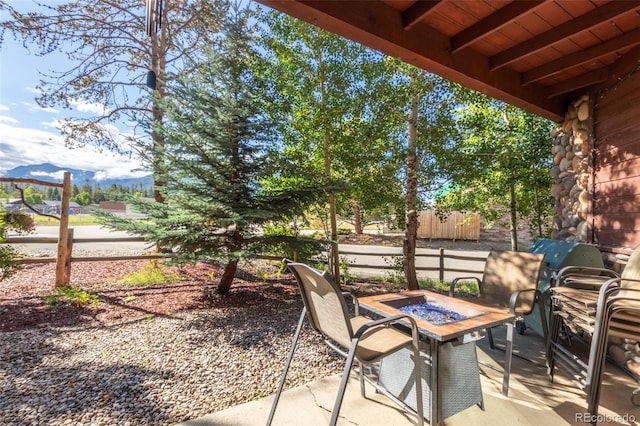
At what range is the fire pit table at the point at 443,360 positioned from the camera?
1680 millimetres

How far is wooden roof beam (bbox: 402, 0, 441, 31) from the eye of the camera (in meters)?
2.02

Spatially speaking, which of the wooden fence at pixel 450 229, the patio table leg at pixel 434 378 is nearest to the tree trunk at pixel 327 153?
the patio table leg at pixel 434 378

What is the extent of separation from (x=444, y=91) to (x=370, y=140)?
4.61ft

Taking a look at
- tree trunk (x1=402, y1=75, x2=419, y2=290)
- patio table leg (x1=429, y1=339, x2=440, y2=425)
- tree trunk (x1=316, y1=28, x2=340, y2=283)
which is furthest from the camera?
tree trunk (x1=402, y1=75, x2=419, y2=290)

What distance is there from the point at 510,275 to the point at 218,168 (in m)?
→ 3.45

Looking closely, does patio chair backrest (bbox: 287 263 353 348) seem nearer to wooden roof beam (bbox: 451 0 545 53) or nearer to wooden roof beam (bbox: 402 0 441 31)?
wooden roof beam (bbox: 402 0 441 31)

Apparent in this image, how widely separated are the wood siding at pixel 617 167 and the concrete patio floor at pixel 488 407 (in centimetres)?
132

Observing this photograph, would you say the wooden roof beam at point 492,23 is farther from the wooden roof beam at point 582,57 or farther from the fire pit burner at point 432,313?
the fire pit burner at point 432,313

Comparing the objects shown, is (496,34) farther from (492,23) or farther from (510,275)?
(510,275)

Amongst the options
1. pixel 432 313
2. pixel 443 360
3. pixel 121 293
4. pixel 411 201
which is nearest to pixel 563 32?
pixel 432 313

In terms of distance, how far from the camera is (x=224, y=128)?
3844 mm

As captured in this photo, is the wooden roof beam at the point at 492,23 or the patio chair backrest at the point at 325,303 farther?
the wooden roof beam at the point at 492,23

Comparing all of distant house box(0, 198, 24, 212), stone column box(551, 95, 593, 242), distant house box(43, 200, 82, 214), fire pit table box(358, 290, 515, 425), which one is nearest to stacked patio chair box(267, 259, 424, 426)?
fire pit table box(358, 290, 515, 425)

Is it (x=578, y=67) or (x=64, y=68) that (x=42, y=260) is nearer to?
(x=64, y=68)
